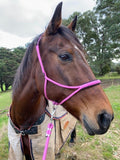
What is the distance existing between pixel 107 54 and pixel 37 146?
65.9ft

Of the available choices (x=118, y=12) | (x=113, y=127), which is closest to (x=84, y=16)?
(x=118, y=12)

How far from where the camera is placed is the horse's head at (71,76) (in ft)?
3.42

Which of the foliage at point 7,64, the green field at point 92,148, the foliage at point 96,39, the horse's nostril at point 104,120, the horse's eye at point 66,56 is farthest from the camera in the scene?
the foliage at point 7,64

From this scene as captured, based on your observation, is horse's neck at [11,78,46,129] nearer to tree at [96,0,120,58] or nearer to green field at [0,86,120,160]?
green field at [0,86,120,160]

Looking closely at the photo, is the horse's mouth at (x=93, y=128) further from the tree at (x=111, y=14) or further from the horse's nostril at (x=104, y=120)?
the tree at (x=111, y=14)

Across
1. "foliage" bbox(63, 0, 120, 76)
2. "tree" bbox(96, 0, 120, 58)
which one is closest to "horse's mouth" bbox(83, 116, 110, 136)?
"tree" bbox(96, 0, 120, 58)

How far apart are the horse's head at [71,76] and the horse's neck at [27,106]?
20 cm

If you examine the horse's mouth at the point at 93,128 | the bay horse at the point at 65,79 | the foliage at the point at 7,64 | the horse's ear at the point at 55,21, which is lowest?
the horse's mouth at the point at 93,128

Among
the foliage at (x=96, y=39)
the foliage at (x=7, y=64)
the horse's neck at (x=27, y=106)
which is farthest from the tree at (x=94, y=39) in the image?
the horse's neck at (x=27, y=106)

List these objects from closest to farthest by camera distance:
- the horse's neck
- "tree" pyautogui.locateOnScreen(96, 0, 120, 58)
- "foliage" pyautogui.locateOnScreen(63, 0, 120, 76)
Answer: the horse's neck < "tree" pyautogui.locateOnScreen(96, 0, 120, 58) < "foliage" pyautogui.locateOnScreen(63, 0, 120, 76)

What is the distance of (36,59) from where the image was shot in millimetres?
1380

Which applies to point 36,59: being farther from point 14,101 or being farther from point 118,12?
point 118,12

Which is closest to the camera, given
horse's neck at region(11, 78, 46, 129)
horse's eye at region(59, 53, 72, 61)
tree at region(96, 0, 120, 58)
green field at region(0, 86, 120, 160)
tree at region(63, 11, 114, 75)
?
horse's eye at region(59, 53, 72, 61)

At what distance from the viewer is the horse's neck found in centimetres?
149
